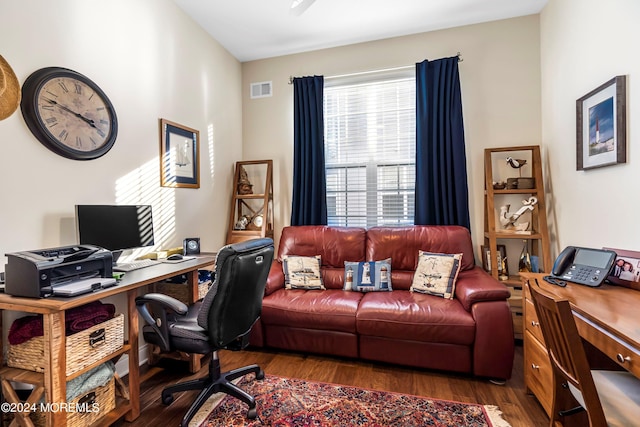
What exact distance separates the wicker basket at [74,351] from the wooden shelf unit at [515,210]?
2.93m

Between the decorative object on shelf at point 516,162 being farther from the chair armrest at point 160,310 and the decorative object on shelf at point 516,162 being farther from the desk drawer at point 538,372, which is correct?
the chair armrest at point 160,310

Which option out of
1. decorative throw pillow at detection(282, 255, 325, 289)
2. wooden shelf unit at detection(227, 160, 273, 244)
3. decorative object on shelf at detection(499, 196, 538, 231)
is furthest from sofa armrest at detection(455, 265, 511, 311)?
wooden shelf unit at detection(227, 160, 273, 244)

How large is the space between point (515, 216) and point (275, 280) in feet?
7.50

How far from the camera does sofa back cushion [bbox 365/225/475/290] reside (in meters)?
2.76

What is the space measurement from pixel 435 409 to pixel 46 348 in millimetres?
2022

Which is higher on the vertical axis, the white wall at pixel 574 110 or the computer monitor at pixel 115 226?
the white wall at pixel 574 110

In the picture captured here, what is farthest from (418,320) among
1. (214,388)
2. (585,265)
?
(214,388)

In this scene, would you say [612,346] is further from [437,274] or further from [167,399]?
[167,399]

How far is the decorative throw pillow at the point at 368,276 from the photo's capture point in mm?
2693

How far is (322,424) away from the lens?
169cm

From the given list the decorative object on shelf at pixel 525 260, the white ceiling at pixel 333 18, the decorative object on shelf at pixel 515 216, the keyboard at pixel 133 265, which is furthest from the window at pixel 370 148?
the keyboard at pixel 133 265

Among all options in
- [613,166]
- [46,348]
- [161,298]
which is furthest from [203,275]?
[613,166]

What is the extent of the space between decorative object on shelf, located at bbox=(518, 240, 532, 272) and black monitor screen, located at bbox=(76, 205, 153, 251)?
323cm

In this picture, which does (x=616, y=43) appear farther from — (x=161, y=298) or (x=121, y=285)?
(x=121, y=285)
